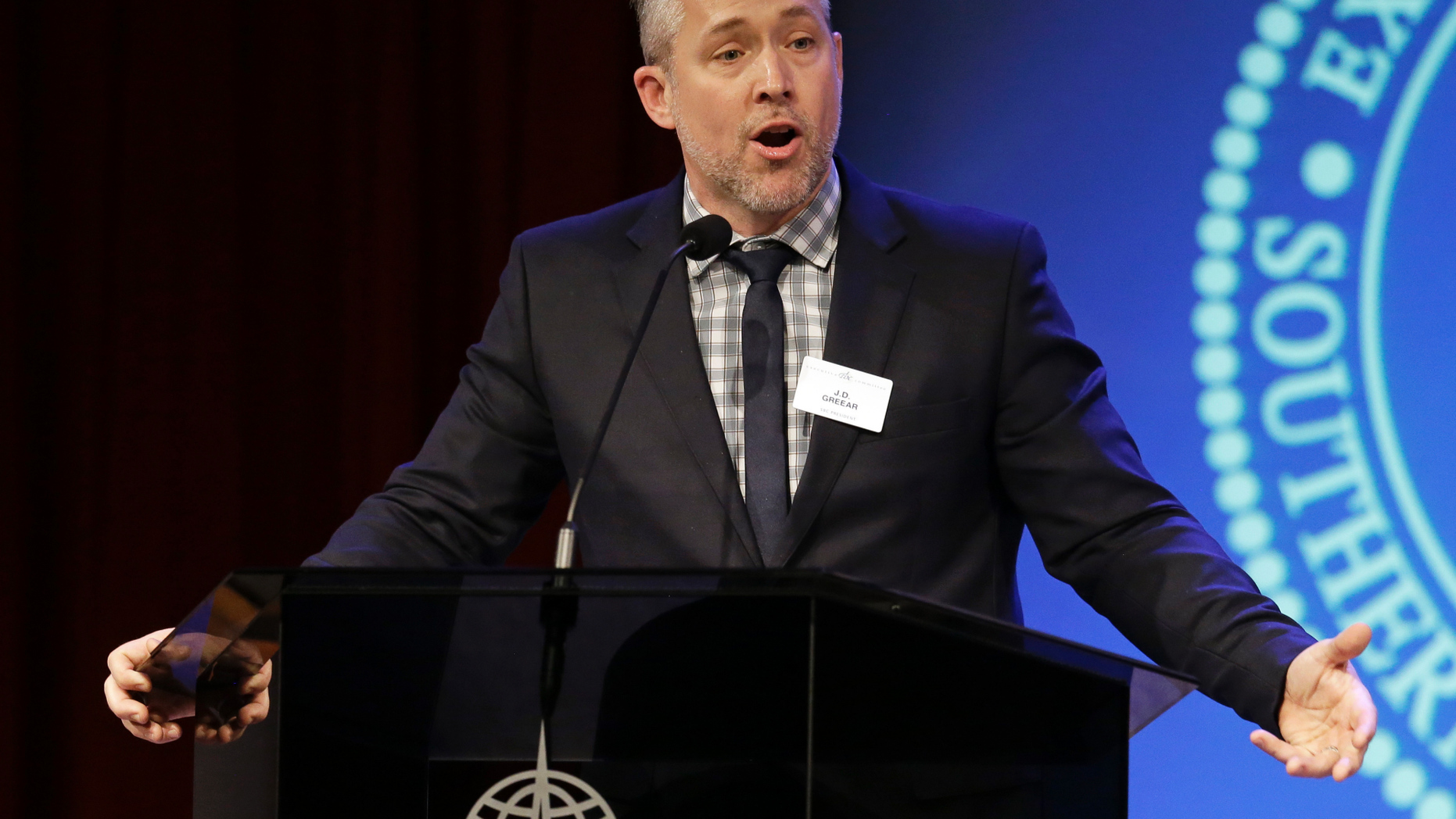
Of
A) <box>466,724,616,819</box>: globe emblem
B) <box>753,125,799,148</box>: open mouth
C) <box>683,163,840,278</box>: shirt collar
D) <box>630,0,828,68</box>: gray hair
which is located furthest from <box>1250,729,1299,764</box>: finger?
<box>630,0,828,68</box>: gray hair

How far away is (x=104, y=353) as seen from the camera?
111 inches

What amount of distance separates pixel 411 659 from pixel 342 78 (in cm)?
228

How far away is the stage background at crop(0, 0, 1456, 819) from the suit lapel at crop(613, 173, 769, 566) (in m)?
1.20

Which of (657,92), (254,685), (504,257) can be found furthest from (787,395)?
(504,257)

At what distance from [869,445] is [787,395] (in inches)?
5.4

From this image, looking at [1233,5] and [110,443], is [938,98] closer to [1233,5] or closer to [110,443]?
[1233,5]

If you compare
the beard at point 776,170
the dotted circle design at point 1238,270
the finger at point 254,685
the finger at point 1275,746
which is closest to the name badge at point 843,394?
the beard at point 776,170

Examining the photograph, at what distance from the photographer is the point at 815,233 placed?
1909mm

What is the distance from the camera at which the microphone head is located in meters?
1.56

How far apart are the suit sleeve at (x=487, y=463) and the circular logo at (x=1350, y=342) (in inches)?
53.5

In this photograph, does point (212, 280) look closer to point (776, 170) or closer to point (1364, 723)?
point (776, 170)

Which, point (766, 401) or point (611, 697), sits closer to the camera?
point (611, 697)

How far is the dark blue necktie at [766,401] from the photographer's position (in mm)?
1727

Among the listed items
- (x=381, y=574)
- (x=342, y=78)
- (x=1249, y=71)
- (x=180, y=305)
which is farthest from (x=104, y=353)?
(x=1249, y=71)
